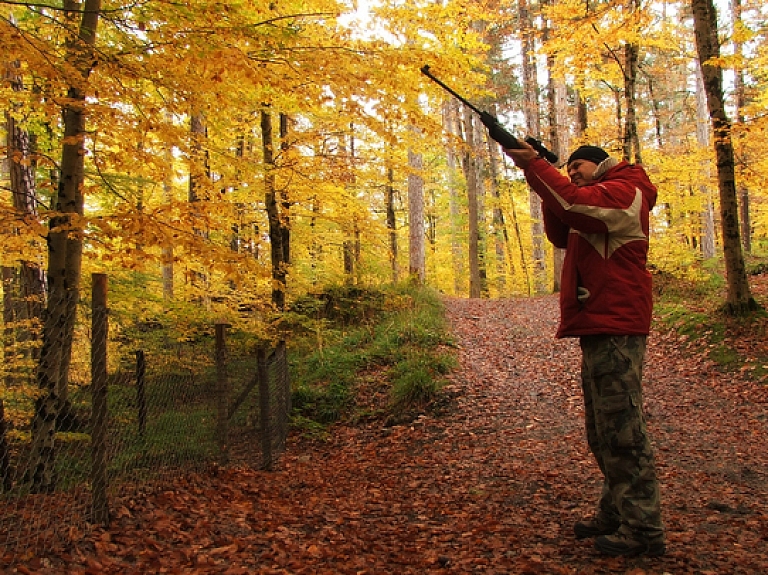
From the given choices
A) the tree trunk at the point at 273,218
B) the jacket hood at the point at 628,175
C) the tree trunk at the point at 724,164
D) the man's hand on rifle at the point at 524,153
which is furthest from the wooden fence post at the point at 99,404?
the tree trunk at the point at 724,164

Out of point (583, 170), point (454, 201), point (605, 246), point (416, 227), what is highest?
point (454, 201)

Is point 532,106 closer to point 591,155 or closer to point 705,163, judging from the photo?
point 705,163

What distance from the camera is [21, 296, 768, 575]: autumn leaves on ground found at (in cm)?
315

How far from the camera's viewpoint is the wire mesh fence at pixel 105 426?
361 centimetres

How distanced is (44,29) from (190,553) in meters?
5.16

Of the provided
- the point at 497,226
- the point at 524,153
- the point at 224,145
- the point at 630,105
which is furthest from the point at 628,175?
the point at 497,226

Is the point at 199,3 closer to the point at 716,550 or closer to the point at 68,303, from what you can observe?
the point at 68,303

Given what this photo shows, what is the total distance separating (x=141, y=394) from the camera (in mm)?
4777

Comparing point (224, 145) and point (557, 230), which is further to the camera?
point (224, 145)

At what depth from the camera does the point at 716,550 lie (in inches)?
120

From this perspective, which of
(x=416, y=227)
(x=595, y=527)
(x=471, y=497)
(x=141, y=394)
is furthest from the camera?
(x=416, y=227)

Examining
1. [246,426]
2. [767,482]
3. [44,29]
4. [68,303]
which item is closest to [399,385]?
[246,426]

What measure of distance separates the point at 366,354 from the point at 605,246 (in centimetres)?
743

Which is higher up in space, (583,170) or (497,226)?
(497,226)
